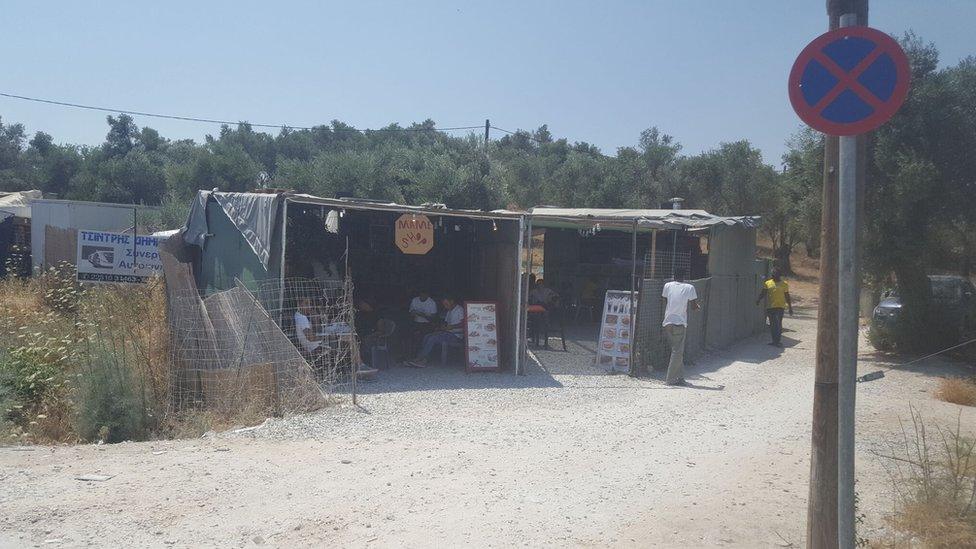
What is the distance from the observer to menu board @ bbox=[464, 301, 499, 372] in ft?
41.7

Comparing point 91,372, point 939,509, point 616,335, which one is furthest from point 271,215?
point 939,509

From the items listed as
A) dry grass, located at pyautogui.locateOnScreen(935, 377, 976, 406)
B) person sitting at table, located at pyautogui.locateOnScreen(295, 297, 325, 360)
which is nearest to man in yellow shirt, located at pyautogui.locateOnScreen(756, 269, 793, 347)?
dry grass, located at pyautogui.locateOnScreen(935, 377, 976, 406)

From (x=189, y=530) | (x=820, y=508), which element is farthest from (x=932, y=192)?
(x=189, y=530)

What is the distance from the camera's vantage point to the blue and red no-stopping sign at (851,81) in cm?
376

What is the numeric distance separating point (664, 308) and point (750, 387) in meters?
2.29

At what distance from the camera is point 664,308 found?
13812mm

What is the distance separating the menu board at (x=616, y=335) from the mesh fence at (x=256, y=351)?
4.62 meters

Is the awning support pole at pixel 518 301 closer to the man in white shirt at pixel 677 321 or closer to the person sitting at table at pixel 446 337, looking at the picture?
the person sitting at table at pixel 446 337

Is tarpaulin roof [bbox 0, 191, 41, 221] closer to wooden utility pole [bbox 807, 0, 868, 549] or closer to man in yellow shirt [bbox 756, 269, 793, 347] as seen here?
man in yellow shirt [bbox 756, 269, 793, 347]

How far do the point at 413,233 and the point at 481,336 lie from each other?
210 centimetres

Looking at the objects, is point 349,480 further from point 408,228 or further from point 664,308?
point 664,308

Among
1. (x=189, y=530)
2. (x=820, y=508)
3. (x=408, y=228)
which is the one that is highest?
A: (x=408, y=228)

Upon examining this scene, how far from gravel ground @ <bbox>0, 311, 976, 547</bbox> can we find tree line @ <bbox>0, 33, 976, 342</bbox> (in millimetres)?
5020

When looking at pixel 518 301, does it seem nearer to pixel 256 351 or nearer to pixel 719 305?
pixel 256 351
